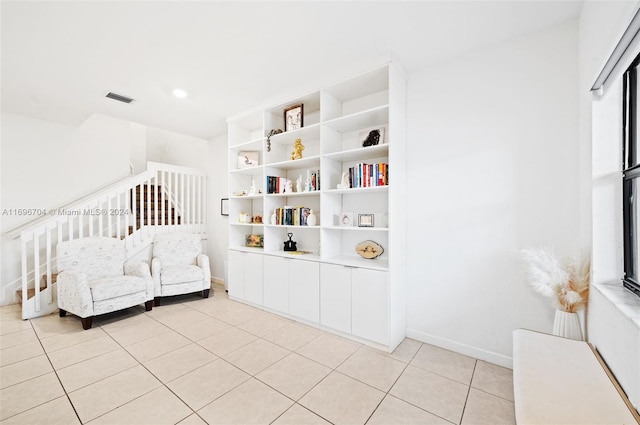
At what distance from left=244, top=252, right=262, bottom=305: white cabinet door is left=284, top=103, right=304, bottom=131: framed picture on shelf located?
1.69 m

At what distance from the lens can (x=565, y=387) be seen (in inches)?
46.7

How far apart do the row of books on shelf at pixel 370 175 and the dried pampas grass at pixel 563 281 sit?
4.16 feet

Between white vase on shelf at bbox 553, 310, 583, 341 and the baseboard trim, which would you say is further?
the baseboard trim

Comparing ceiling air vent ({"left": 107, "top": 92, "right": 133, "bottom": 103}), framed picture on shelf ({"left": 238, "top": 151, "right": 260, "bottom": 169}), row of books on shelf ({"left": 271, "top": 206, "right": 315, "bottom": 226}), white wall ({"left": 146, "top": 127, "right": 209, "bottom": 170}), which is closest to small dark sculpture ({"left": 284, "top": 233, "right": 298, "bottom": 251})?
row of books on shelf ({"left": 271, "top": 206, "right": 315, "bottom": 226})

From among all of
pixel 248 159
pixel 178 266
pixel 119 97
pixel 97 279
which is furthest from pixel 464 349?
pixel 119 97

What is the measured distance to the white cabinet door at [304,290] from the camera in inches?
114

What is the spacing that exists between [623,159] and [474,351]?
1.75m

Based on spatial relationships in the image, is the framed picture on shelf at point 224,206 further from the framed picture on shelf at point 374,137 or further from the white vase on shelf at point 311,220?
the framed picture on shelf at point 374,137

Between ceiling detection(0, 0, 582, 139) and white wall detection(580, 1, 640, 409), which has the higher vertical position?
ceiling detection(0, 0, 582, 139)

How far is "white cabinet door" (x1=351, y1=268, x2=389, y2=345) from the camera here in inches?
95.7

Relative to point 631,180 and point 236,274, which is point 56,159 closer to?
point 236,274

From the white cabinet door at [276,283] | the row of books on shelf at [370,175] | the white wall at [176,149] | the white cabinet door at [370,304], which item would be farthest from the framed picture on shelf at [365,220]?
the white wall at [176,149]

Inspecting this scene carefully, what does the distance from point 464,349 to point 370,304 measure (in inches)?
35.1

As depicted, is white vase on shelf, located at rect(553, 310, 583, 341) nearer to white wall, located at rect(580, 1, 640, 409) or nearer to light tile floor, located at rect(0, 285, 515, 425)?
white wall, located at rect(580, 1, 640, 409)
